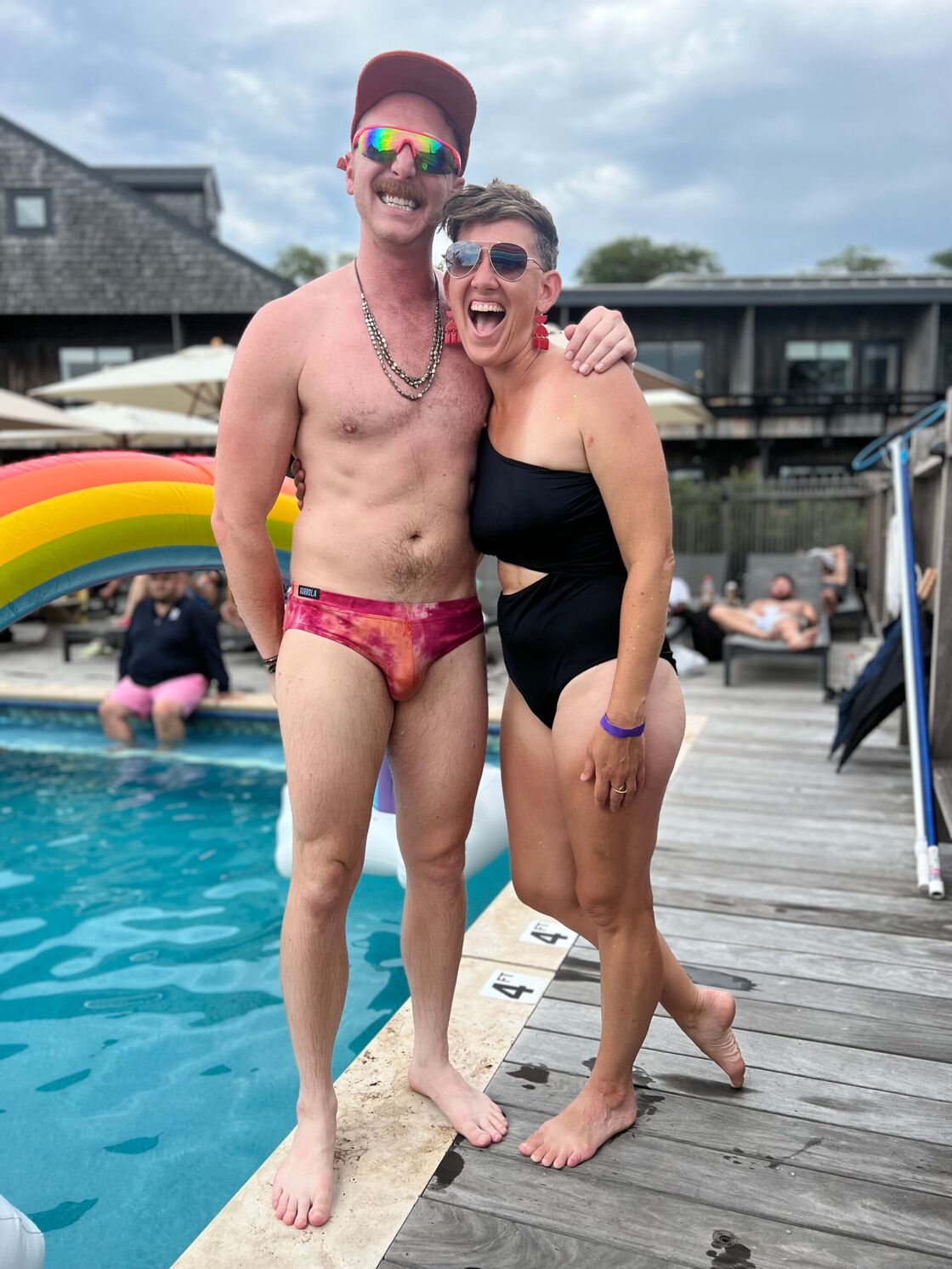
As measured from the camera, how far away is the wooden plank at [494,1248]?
5.33 ft

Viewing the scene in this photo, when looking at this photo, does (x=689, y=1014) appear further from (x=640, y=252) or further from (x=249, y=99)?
(x=249, y=99)

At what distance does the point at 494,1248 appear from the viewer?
166 centimetres

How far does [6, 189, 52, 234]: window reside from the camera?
63.4 ft

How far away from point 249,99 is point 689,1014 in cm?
6736

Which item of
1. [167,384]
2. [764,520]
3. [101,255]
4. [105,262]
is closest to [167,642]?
[167,384]

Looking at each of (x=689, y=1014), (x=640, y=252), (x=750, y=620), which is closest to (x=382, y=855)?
(x=689, y=1014)

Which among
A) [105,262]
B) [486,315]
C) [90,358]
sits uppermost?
[105,262]

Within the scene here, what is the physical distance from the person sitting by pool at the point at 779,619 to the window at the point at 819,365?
14.0 meters

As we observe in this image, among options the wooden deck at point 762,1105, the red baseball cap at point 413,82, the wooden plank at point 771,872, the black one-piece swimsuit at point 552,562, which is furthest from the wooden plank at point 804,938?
the red baseball cap at point 413,82

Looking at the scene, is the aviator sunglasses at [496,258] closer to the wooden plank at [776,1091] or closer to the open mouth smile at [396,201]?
the open mouth smile at [396,201]

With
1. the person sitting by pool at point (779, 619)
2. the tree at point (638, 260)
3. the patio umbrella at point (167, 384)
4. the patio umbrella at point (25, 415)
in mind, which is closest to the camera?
the person sitting by pool at point (779, 619)

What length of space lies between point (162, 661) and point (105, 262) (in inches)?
620

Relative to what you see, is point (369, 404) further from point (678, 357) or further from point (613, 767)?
point (678, 357)

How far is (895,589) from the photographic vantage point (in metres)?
5.25
